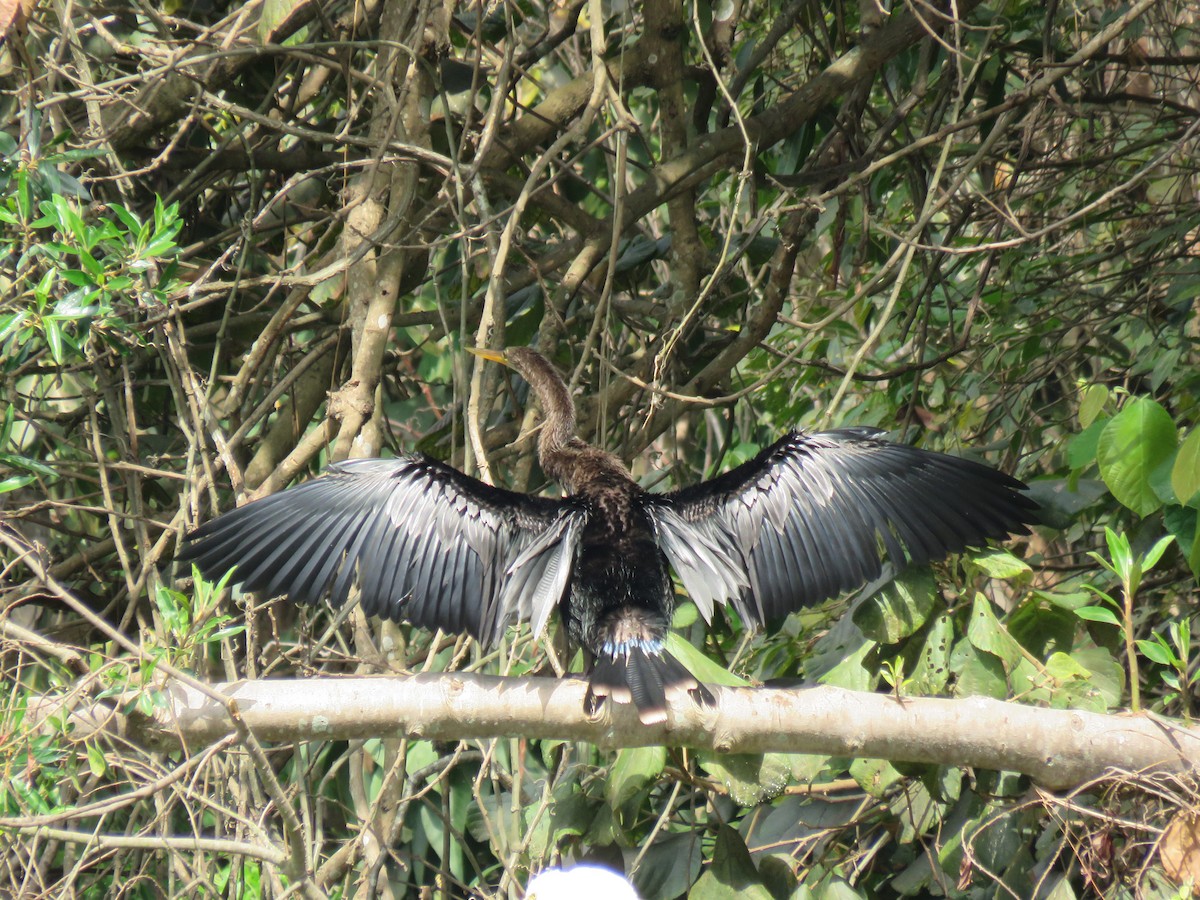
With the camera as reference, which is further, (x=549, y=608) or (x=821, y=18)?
(x=821, y=18)

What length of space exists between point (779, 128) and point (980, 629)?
2.01 metres

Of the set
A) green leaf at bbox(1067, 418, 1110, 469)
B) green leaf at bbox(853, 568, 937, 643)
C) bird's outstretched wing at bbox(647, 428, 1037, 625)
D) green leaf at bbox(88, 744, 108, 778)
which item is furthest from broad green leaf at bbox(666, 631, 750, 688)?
green leaf at bbox(88, 744, 108, 778)

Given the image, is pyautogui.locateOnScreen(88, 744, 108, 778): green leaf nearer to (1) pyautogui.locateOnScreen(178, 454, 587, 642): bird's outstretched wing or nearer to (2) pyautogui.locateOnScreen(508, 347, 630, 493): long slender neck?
(1) pyautogui.locateOnScreen(178, 454, 587, 642): bird's outstretched wing

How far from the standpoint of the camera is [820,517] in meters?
3.38

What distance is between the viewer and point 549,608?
3.00m

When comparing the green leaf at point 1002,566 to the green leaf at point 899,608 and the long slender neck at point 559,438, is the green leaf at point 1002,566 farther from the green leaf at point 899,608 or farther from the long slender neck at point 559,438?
the long slender neck at point 559,438

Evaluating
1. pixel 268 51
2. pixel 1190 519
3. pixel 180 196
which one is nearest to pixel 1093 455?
pixel 1190 519

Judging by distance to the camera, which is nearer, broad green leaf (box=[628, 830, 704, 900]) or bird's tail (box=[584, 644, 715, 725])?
bird's tail (box=[584, 644, 715, 725])

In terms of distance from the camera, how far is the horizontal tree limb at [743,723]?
2.31 m

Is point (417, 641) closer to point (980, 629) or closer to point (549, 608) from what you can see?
point (549, 608)

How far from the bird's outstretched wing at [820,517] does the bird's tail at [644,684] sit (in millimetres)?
338

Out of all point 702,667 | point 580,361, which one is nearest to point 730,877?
point 702,667

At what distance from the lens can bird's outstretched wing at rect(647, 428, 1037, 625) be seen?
3.21 metres

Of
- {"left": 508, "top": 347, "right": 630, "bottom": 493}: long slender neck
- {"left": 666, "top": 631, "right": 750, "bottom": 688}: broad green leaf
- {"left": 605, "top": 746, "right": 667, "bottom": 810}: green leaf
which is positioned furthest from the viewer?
{"left": 508, "top": 347, "right": 630, "bottom": 493}: long slender neck
